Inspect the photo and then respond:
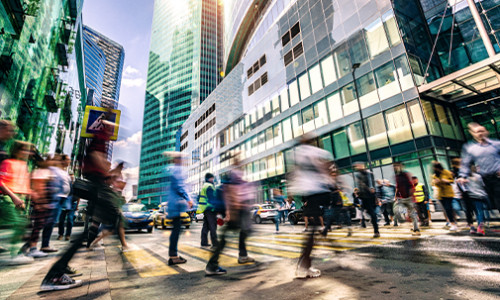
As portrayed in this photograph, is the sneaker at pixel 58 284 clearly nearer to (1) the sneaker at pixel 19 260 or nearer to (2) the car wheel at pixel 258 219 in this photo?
(1) the sneaker at pixel 19 260

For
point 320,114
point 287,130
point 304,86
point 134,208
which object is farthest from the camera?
point 287,130

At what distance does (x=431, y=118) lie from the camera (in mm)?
15344

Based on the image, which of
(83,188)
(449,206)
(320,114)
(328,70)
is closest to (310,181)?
(83,188)

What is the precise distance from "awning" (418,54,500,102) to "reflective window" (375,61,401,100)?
5.93 feet

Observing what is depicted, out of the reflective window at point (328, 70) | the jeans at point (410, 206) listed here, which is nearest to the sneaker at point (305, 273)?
the jeans at point (410, 206)

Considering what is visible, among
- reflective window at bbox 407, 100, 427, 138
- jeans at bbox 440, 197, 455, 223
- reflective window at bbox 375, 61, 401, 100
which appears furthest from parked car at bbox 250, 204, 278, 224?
reflective window at bbox 375, 61, 401, 100

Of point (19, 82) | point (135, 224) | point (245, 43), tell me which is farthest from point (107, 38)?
point (135, 224)

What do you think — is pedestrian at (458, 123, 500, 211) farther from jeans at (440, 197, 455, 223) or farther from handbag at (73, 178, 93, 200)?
handbag at (73, 178, 93, 200)

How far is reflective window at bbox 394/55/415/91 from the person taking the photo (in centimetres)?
1580

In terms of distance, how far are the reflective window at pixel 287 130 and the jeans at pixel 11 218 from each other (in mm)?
22474

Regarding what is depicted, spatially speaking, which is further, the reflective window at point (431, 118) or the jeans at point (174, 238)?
the reflective window at point (431, 118)

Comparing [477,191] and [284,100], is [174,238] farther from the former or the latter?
[284,100]

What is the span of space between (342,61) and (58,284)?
72.0ft

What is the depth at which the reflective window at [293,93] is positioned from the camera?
24.6 meters
